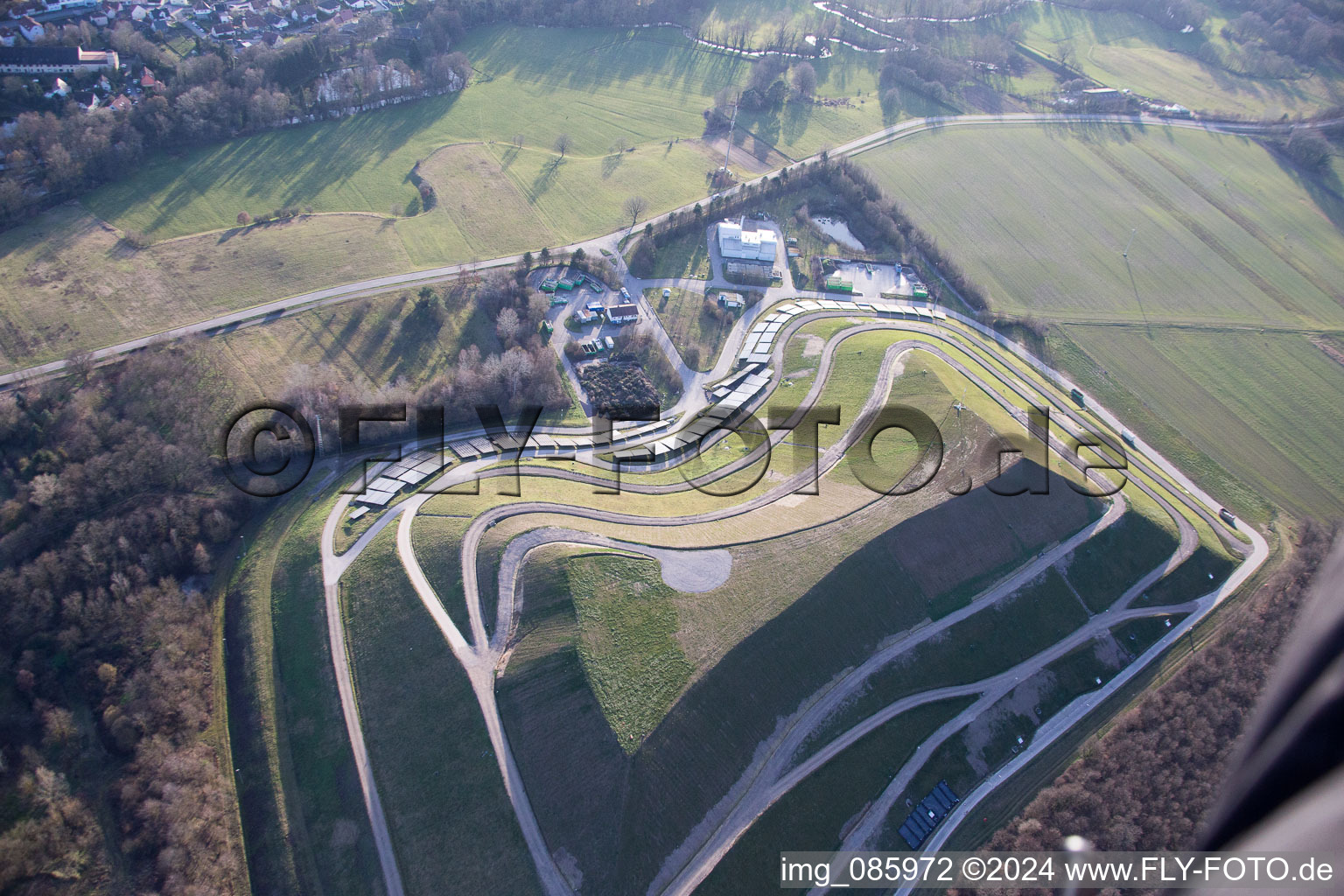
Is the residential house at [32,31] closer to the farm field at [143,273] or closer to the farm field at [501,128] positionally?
the farm field at [501,128]

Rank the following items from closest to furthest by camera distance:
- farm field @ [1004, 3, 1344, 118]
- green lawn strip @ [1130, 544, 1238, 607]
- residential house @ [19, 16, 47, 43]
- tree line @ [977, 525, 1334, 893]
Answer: tree line @ [977, 525, 1334, 893]
green lawn strip @ [1130, 544, 1238, 607]
residential house @ [19, 16, 47, 43]
farm field @ [1004, 3, 1344, 118]

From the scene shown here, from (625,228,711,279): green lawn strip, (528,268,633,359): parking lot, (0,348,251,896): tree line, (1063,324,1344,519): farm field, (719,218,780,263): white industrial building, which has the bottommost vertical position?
(0,348,251,896): tree line

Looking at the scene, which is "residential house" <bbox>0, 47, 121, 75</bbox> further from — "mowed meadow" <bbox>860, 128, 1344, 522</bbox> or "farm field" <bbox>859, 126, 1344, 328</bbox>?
"mowed meadow" <bbox>860, 128, 1344, 522</bbox>

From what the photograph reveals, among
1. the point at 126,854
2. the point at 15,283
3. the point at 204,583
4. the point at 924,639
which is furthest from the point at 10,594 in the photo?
the point at 924,639

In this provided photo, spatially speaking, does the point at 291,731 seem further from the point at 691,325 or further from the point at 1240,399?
the point at 1240,399

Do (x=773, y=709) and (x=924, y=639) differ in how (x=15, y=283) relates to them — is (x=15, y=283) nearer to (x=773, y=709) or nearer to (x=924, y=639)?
(x=773, y=709)

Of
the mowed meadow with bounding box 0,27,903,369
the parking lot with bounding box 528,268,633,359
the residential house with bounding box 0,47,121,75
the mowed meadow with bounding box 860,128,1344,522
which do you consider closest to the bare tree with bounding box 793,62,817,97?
the mowed meadow with bounding box 0,27,903,369
